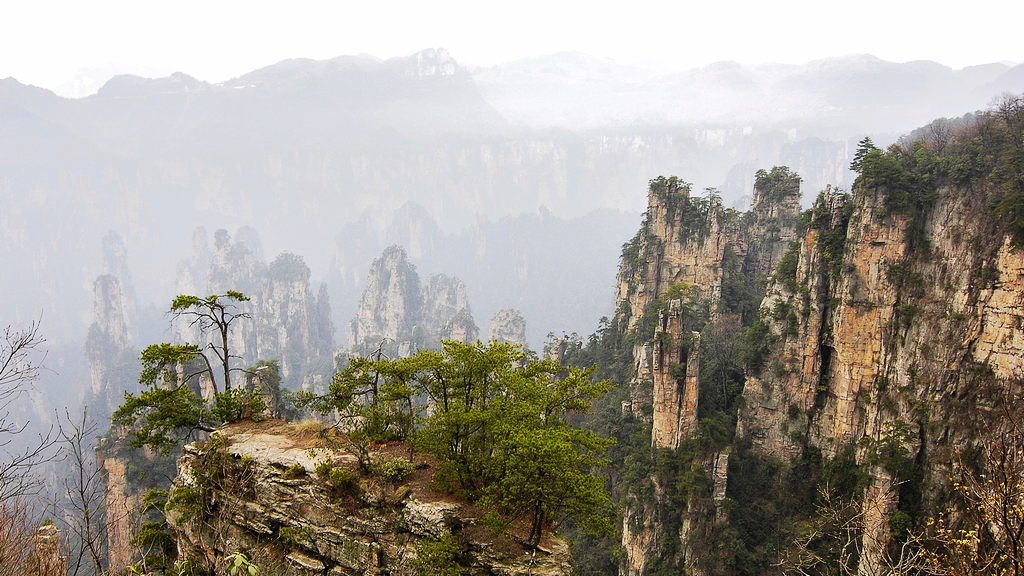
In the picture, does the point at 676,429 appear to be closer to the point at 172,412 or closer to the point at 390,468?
the point at 390,468

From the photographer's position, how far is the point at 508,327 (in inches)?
3233

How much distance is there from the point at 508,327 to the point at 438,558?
69.8m

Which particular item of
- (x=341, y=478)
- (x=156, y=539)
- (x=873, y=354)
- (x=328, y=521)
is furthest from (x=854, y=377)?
(x=156, y=539)

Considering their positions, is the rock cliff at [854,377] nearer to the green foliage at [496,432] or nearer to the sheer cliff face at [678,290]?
the sheer cliff face at [678,290]

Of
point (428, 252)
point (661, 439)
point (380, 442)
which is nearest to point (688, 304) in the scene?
point (661, 439)

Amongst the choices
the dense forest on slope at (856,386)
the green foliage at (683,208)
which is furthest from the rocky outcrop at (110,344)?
the dense forest on slope at (856,386)

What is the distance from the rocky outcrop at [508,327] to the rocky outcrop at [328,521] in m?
66.7

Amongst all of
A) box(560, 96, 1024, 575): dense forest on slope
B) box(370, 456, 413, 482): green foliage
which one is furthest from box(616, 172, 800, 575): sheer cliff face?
box(370, 456, 413, 482): green foliage

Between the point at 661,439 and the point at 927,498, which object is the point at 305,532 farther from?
the point at 927,498

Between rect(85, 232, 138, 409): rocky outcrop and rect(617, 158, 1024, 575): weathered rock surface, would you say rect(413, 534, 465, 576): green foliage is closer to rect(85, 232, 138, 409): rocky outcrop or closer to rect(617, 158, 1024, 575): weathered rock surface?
rect(617, 158, 1024, 575): weathered rock surface

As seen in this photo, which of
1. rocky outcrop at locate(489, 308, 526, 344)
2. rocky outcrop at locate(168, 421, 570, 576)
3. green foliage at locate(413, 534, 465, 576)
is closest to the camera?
green foliage at locate(413, 534, 465, 576)

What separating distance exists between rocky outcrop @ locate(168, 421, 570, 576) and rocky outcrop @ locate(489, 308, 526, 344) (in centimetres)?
6669

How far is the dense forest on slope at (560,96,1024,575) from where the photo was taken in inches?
832

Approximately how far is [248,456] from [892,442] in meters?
25.2
